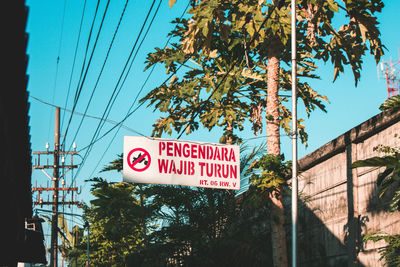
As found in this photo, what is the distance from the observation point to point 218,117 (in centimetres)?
1683

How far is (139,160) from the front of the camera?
11375 mm

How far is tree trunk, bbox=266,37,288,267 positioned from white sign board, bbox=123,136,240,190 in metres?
1.07

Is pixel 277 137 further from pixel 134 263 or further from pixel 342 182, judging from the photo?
pixel 134 263

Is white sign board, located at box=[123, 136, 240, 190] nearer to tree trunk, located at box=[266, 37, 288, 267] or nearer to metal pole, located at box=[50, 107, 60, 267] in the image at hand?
tree trunk, located at box=[266, 37, 288, 267]

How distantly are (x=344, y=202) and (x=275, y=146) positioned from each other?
221 centimetres

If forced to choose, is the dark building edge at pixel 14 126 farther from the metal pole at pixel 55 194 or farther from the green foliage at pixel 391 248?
the metal pole at pixel 55 194

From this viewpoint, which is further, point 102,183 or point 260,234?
point 102,183

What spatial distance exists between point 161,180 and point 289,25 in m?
4.58

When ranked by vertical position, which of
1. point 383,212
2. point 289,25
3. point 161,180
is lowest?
point 383,212

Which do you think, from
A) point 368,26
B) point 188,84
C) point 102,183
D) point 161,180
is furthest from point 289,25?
point 102,183

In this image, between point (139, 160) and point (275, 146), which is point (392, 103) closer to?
point (275, 146)

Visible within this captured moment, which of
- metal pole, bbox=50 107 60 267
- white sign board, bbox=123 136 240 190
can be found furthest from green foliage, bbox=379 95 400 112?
metal pole, bbox=50 107 60 267

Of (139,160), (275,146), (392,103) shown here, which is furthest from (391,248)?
(139,160)

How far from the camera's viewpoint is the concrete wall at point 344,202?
10.9 meters
